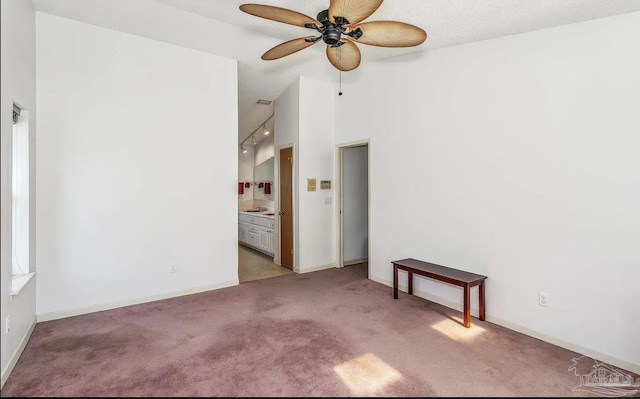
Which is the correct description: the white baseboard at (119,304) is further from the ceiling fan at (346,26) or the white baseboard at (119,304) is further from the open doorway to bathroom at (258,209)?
the ceiling fan at (346,26)

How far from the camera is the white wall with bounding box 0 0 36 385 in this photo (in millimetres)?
2248

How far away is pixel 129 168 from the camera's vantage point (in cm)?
356

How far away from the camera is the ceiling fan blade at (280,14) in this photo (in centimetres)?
211

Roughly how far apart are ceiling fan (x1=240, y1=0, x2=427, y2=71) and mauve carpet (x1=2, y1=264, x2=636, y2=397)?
2411 mm

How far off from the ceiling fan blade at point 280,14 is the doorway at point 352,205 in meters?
2.87

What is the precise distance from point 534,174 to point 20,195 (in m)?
4.53

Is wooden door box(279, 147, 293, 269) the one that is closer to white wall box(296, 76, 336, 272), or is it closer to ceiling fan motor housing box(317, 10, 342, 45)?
white wall box(296, 76, 336, 272)

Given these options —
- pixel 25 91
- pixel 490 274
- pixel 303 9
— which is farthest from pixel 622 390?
pixel 25 91

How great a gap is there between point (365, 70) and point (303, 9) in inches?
66.6

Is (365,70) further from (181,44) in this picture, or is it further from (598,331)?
(598,331)

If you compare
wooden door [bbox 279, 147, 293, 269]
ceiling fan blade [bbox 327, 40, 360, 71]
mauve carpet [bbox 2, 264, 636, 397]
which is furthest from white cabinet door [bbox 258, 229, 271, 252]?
ceiling fan blade [bbox 327, 40, 360, 71]

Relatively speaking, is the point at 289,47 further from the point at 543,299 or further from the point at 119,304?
the point at 119,304

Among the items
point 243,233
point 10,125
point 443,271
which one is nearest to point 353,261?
point 443,271

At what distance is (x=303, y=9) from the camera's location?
301cm
